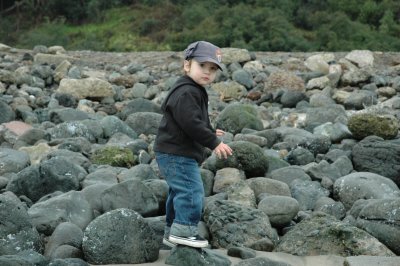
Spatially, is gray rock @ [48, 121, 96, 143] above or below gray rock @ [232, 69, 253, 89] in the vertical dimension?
above

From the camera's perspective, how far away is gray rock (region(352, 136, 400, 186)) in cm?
619

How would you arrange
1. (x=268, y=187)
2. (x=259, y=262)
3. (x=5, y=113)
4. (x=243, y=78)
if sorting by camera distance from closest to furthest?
(x=259, y=262) → (x=268, y=187) → (x=5, y=113) → (x=243, y=78)

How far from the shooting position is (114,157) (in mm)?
6613

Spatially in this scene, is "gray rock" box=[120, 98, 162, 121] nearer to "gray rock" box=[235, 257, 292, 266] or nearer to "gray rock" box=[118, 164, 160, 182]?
"gray rock" box=[118, 164, 160, 182]

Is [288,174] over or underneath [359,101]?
over

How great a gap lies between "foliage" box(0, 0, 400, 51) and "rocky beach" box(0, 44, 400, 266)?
11544 mm

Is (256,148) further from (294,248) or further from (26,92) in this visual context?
(26,92)

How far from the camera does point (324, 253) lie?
4.17 metres

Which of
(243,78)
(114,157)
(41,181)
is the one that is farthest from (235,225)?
(243,78)

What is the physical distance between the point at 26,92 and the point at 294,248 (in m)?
7.85

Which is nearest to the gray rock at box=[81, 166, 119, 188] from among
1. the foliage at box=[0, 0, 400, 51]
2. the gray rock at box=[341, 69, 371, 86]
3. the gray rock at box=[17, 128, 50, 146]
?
the gray rock at box=[17, 128, 50, 146]

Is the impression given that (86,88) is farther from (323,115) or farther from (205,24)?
(205,24)

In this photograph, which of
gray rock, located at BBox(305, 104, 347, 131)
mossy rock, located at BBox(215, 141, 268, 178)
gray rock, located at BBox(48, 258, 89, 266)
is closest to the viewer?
gray rock, located at BBox(48, 258, 89, 266)

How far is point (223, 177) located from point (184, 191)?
5.25 feet
